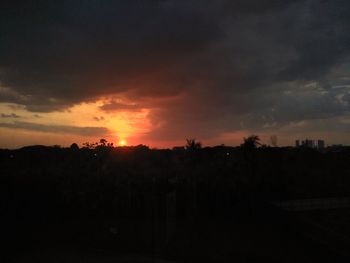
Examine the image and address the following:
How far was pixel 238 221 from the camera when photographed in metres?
21.2

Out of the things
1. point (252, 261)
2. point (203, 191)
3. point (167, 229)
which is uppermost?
point (203, 191)

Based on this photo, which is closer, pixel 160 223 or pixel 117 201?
pixel 160 223

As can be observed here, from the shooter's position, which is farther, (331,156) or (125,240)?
(331,156)

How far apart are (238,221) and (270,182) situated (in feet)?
25.5

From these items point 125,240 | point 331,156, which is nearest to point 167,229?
point 125,240

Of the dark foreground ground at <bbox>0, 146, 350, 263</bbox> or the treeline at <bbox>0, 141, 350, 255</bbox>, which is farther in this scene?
the treeline at <bbox>0, 141, 350, 255</bbox>

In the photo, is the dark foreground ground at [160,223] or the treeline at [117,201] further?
the treeline at [117,201]

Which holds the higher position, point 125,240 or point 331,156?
point 331,156

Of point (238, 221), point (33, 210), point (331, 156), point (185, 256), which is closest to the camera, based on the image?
point (185, 256)

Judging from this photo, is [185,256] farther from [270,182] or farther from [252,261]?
[270,182]

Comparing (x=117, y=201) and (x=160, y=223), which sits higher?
(x=117, y=201)

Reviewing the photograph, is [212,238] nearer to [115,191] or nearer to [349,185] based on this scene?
[115,191]

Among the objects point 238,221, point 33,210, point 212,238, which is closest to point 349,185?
point 238,221

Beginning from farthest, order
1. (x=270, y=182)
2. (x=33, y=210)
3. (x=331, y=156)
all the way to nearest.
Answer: (x=331, y=156) < (x=270, y=182) < (x=33, y=210)
